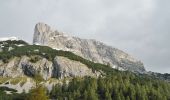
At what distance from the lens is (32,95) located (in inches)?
2272

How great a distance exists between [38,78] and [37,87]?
2406 millimetres

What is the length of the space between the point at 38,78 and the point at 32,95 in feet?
10.5

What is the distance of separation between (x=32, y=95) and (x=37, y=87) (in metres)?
1.47

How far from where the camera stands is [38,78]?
56406 millimetres

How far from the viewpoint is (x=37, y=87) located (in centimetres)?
5822

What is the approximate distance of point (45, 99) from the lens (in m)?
58.9

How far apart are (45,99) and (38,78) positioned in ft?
14.3
